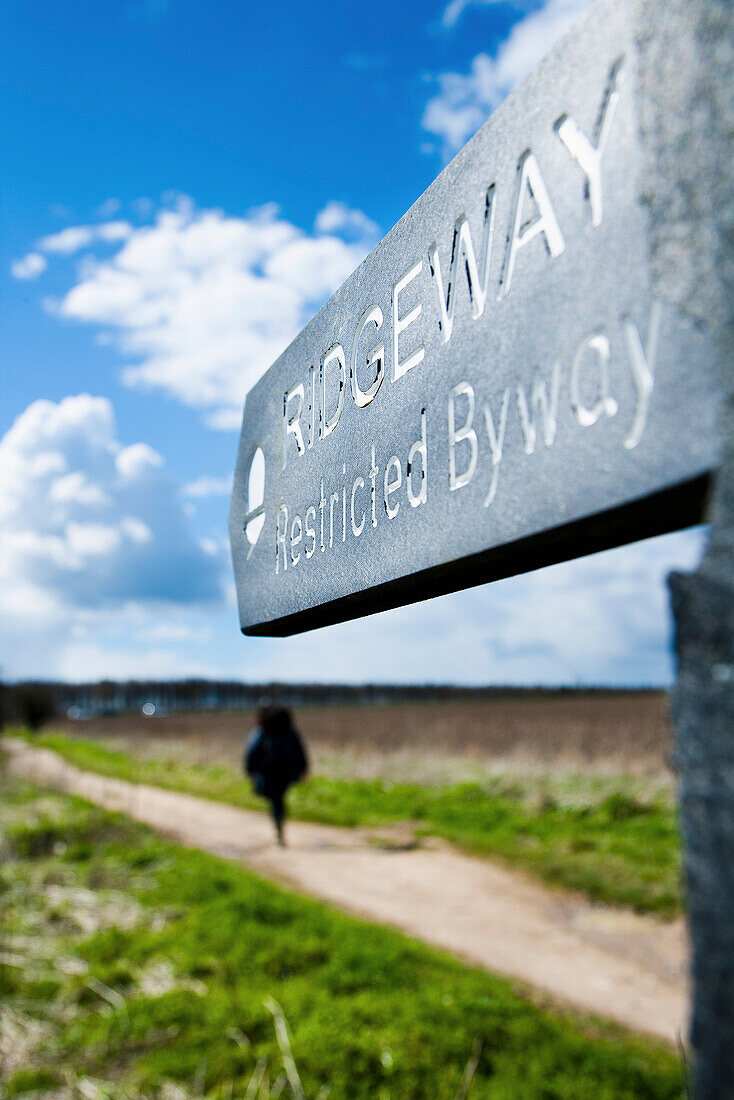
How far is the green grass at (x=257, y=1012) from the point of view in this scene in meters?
3.76

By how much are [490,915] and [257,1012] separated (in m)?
2.97

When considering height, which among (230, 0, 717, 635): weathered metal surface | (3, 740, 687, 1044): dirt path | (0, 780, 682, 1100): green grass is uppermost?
(230, 0, 717, 635): weathered metal surface

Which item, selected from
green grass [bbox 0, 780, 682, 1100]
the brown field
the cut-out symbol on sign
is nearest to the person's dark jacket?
green grass [bbox 0, 780, 682, 1100]

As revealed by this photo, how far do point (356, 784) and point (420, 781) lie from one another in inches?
44.9

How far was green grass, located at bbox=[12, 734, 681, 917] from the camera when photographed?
298 inches

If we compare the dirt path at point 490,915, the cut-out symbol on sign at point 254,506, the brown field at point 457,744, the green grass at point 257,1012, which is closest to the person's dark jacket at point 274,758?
the dirt path at point 490,915

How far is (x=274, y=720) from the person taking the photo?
33.2 feet

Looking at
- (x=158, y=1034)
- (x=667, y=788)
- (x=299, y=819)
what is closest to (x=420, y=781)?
(x=299, y=819)

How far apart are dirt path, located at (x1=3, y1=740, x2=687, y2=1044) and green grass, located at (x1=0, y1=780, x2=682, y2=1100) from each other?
502 millimetres

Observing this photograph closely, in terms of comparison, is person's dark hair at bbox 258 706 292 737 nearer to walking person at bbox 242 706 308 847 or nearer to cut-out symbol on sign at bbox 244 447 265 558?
walking person at bbox 242 706 308 847

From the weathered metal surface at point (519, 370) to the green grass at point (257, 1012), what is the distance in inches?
132

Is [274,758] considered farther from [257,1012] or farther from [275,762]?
[257,1012]

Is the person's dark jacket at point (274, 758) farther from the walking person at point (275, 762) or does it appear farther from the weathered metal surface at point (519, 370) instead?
Result: the weathered metal surface at point (519, 370)

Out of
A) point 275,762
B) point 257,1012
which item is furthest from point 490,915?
point 275,762
